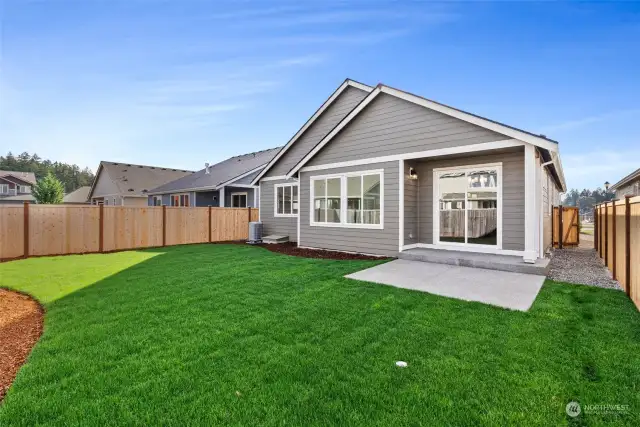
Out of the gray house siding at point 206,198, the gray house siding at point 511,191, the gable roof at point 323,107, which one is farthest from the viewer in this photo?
the gray house siding at point 206,198

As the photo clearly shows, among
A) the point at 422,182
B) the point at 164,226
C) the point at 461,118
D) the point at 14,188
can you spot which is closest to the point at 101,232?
the point at 164,226

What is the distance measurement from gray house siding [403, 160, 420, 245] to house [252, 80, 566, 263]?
31 mm

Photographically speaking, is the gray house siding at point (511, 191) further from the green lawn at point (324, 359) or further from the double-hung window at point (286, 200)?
the double-hung window at point (286, 200)

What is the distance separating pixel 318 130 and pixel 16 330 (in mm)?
11794

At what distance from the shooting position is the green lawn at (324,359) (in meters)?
2.18

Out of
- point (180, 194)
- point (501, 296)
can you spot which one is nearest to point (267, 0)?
point (501, 296)

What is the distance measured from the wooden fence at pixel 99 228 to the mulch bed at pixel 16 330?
18.1 ft

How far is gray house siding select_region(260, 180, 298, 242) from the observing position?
13398 mm

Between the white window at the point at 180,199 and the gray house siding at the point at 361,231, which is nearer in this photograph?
the gray house siding at the point at 361,231

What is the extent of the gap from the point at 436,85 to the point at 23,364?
16.0m

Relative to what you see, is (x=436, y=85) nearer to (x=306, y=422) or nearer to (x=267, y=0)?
(x=267, y=0)

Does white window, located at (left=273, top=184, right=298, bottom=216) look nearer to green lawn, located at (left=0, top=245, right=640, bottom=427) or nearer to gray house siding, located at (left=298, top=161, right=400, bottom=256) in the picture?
gray house siding, located at (left=298, top=161, right=400, bottom=256)

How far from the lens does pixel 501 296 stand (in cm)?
496

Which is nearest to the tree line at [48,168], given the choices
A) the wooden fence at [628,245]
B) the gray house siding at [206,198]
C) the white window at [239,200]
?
the gray house siding at [206,198]
